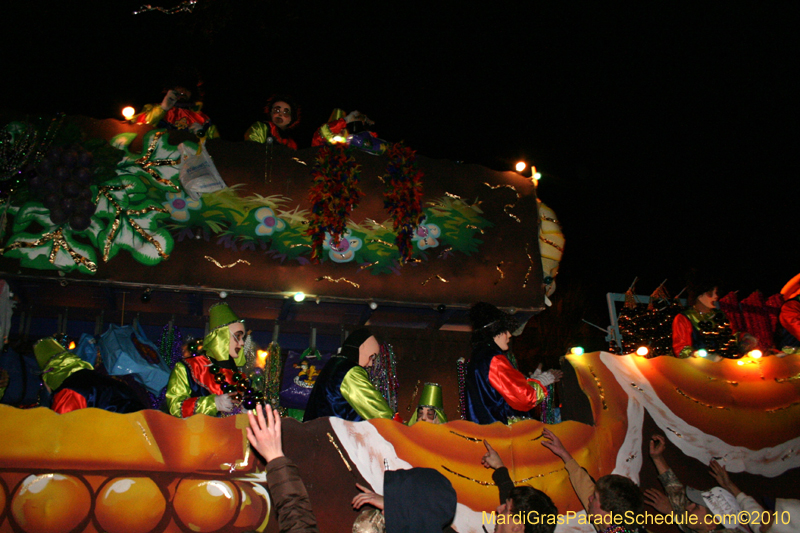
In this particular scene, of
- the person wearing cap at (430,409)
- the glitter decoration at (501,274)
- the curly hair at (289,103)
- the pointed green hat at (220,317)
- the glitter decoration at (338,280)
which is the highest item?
the curly hair at (289,103)

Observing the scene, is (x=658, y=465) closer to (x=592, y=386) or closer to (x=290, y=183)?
(x=592, y=386)

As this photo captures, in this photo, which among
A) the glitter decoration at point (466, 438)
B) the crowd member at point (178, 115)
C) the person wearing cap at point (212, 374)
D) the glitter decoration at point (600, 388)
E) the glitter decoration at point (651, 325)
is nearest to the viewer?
the glitter decoration at point (466, 438)

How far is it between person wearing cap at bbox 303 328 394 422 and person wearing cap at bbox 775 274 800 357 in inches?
183

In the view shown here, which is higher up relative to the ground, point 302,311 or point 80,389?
point 302,311

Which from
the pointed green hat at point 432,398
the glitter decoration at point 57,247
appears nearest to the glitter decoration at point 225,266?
the glitter decoration at point 57,247

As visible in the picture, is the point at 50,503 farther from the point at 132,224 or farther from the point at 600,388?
the point at 600,388

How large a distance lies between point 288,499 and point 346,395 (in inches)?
71.9

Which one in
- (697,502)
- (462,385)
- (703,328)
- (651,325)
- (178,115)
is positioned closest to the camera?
(697,502)

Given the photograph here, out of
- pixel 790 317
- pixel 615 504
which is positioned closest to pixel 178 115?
pixel 615 504

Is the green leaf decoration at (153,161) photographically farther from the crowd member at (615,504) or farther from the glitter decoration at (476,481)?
the crowd member at (615,504)

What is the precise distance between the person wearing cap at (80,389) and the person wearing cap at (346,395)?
1362mm

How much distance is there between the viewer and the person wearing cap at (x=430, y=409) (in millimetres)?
5051

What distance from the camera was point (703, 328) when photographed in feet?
18.3

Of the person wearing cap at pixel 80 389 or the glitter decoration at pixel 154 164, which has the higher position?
the glitter decoration at pixel 154 164
